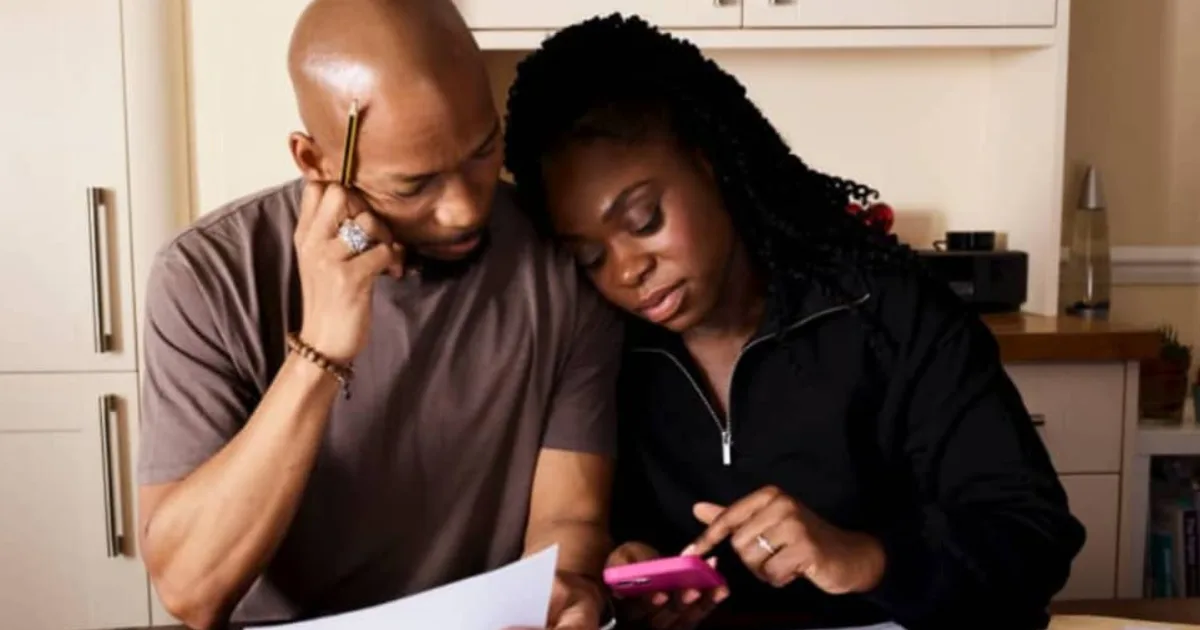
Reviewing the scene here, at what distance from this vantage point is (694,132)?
124cm

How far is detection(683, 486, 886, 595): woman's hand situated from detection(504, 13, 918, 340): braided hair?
271 mm

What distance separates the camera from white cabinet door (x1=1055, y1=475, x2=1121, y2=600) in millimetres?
2209

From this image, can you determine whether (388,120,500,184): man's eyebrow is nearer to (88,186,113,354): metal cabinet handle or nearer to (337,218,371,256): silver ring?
(337,218,371,256): silver ring

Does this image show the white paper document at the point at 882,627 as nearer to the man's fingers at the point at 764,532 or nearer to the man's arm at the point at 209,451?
the man's fingers at the point at 764,532

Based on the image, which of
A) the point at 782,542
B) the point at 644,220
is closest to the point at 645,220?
the point at 644,220

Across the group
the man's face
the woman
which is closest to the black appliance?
the woman

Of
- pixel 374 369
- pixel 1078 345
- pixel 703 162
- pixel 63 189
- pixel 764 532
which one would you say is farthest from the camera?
pixel 63 189

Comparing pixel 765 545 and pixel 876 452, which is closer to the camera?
pixel 765 545

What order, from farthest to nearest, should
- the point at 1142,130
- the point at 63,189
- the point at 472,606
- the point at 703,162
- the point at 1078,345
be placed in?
the point at 1142,130 → the point at 63,189 → the point at 1078,345 → the point at 703,162 → the point at 472,606

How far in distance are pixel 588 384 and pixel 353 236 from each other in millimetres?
316

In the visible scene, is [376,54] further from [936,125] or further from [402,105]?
[936,125]

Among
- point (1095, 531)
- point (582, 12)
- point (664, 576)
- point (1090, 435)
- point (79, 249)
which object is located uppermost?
point (582, 12)

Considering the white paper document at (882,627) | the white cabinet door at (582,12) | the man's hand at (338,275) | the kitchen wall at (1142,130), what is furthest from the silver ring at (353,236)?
the kitchen wall at (1142,130)

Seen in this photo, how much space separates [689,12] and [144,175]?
1.12 metres
